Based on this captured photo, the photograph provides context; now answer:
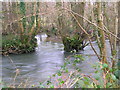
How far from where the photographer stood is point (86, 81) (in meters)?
2.20

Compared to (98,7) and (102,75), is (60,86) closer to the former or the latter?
(102,75)

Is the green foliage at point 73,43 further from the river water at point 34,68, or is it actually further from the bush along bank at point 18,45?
the bush along bank at point 18,45

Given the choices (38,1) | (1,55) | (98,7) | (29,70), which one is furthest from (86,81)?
(38,1)

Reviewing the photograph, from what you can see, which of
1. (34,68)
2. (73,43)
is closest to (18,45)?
(73,43)

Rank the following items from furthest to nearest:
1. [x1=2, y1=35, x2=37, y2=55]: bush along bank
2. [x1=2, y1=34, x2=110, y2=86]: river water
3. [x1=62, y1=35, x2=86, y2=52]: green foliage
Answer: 1. [x1=62, y1=35, x2=86, y2=52]: green foliage
2. [x1=2, y1=35, x2=37, y2=55]: bush along bank
3. [x1=2, y1=34, x2=110, y2=86]: river water

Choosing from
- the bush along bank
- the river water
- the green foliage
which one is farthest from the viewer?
the green foliage

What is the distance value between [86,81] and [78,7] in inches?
536

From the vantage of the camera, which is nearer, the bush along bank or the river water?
the river water

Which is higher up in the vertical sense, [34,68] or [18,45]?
[18,45]

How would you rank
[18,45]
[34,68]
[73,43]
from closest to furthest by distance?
[34,68] → [73,43] → [18,45]

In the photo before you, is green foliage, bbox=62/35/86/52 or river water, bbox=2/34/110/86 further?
green foliage, bbox=62/35/86/52

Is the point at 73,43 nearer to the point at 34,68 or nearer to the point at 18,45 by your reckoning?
the point at 18,45

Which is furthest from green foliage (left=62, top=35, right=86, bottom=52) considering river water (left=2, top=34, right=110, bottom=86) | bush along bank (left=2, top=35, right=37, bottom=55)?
bush along bank (left=2, top=35, right=37, bottom=55)

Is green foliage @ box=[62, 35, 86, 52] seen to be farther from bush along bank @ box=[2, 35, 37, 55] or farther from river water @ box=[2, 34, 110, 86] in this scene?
bush along bank @ box=[2, 35, 37, 55]
